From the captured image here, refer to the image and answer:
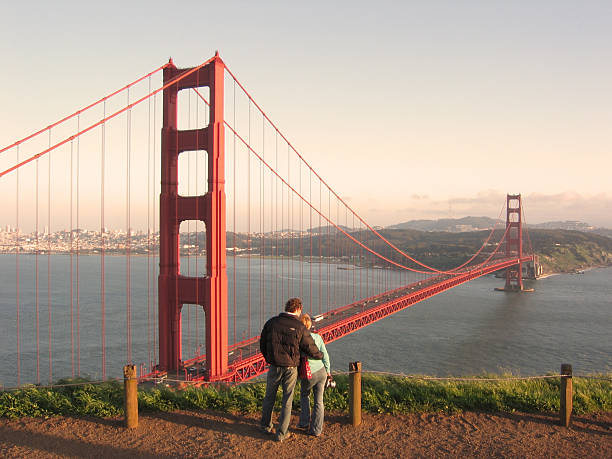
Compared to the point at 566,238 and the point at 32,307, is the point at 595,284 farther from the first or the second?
the point at 32,307

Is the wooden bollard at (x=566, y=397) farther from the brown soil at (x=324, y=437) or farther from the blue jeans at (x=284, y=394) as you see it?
the blue jeans at (x=284, y=394)

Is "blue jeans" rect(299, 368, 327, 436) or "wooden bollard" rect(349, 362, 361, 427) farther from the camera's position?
"wooden bollard" rect(349, 362, 361, 427)

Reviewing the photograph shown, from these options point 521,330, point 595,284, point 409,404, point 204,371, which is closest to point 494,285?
point 595,284

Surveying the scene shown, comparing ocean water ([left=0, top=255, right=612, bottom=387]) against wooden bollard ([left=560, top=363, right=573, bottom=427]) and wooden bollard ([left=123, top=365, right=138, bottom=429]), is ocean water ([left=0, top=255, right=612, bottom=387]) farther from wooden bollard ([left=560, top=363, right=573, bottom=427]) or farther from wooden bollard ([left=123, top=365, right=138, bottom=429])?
wooden bollard ([left=560, top=363, right=573, bottom=427])

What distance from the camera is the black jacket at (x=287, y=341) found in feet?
15.4

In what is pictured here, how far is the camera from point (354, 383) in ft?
17.4

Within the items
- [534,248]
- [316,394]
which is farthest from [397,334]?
[534,248]

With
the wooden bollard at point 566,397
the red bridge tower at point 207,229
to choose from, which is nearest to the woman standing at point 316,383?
the wooden bollard at point 566,397

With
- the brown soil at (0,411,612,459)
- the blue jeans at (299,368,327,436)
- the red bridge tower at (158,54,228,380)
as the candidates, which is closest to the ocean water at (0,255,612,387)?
the red bridge tower at (158,54,228,380)

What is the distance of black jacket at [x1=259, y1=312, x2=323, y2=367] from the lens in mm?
4691

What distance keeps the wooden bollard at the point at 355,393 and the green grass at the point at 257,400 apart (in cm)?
44

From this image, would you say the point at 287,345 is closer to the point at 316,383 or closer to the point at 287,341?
the point at 287,341

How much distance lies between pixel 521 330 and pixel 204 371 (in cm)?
3406

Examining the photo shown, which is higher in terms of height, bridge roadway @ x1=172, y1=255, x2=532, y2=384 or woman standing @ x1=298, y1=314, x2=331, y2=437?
woman standing @ x1=298, y1=314, x2=331, y2=437
